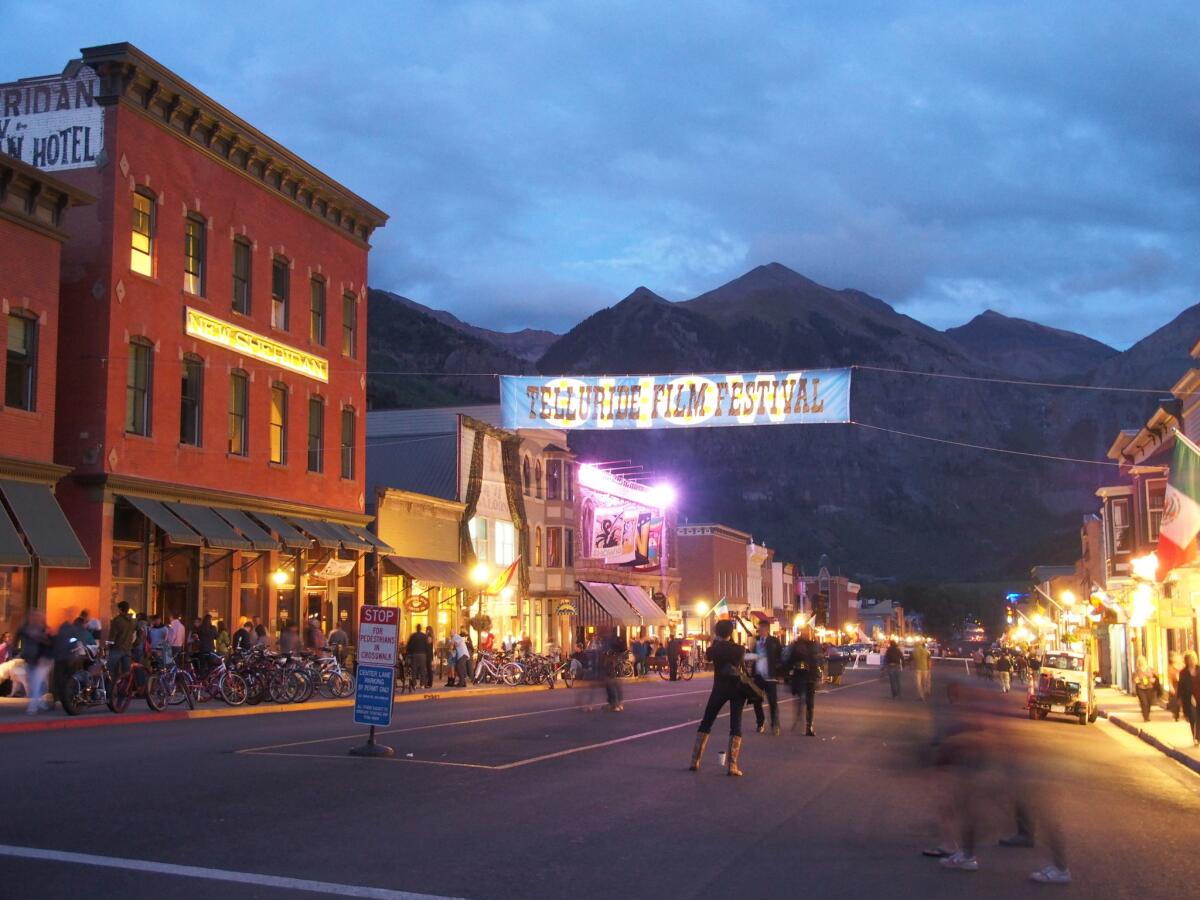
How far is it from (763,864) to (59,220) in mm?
23311

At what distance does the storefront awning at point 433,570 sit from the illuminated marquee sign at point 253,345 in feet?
23.2

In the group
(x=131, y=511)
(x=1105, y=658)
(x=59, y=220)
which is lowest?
(x=1105, y=658)

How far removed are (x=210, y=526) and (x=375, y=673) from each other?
15268mm

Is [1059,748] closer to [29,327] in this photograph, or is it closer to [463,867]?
[463,867]

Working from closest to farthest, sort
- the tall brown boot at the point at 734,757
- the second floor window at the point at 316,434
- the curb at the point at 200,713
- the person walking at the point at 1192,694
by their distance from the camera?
the tall brown boot at the point at 734,757 → the curb at the point at 200,713 → the person walking at the point at 1192,694 → the second floor window at the point at 316,434

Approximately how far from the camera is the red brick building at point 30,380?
25.2m

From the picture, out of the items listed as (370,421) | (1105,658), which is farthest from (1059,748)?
(1105,658)

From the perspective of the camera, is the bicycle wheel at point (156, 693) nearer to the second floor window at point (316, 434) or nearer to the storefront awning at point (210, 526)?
the storefront awning at point (210, 526)

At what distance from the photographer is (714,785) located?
13.6m

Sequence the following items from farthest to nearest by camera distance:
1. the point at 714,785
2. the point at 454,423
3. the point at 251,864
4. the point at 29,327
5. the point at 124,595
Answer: the point at 454,423, the point at 124,595, the point at 29,327, the point at 714,785, the point at 251,864

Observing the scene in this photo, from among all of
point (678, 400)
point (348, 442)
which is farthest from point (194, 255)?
point (678, 400)

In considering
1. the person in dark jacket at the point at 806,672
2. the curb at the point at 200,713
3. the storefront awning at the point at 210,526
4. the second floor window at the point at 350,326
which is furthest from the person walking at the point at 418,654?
the person in dark jacket at the point at 806,672

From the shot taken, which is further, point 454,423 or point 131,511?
point 454,423

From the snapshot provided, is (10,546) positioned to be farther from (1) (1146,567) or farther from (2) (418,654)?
(1) (1146,567)
